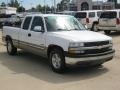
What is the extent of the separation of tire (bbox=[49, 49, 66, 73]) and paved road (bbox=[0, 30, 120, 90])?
0.18 meters

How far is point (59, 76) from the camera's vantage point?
8688 mm

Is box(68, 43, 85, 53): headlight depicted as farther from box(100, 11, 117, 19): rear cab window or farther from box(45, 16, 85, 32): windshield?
box(100, 11, 117, 19): rear cab window

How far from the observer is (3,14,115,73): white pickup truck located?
8.51 m

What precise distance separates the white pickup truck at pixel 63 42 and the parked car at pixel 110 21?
430 inches

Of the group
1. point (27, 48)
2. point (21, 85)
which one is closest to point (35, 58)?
point (27, 48)

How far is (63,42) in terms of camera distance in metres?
8.69

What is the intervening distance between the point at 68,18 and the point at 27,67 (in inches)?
87.8

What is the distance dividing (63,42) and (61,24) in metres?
1.46

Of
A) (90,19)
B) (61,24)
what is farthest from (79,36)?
(90,19)

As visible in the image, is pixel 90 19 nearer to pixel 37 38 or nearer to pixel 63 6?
pixel 37 38

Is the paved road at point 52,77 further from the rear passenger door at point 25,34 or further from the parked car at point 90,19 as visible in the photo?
the parked car at point 90,19

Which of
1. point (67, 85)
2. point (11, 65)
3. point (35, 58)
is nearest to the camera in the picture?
point (67, 85)

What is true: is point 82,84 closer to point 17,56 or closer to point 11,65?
point 11,65

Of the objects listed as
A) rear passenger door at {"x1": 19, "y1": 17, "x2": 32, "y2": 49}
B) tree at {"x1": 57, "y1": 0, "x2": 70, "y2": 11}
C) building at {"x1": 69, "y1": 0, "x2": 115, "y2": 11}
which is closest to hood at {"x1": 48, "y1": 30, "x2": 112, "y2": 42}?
rear passenger door at {"x1": 19, "y1": 17, "x2": 32, "y2": 49}
